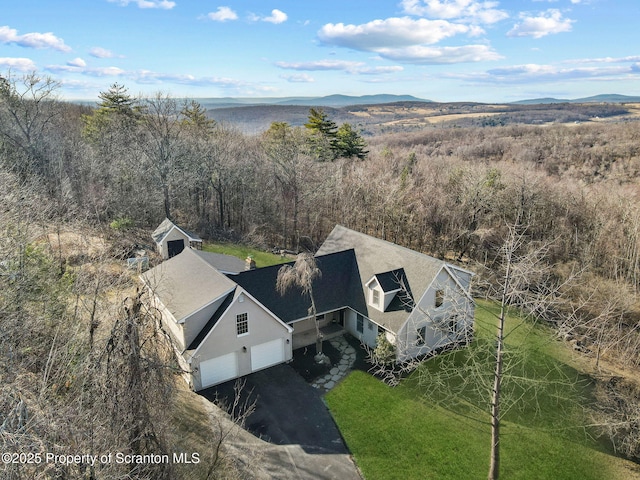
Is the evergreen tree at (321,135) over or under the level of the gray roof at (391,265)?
over

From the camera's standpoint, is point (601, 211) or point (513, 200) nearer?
point (601, 211)

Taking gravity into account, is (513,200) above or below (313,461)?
above

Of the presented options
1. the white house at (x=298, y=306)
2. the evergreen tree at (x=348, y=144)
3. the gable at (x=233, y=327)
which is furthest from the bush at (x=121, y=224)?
the evergreen tree at (x=348, y=144)

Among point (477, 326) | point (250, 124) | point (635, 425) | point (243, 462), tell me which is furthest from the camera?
point (250, 124)

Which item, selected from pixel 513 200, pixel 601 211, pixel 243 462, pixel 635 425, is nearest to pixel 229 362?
pixel 243 462

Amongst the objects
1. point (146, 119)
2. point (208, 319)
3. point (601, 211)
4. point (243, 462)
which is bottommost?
point (243, 462)

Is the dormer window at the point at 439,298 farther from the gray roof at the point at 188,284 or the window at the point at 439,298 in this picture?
the gray roof at the point at 188,284

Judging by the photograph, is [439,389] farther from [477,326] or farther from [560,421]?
[477,326]

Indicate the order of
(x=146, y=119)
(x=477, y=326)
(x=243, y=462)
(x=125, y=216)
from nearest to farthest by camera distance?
(x=243, y=462)
(x=477, y=326)
(x=125, y=216)
(x=146, y=119)

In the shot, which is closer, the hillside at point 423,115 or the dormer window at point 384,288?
the dormer window at point 384,288
